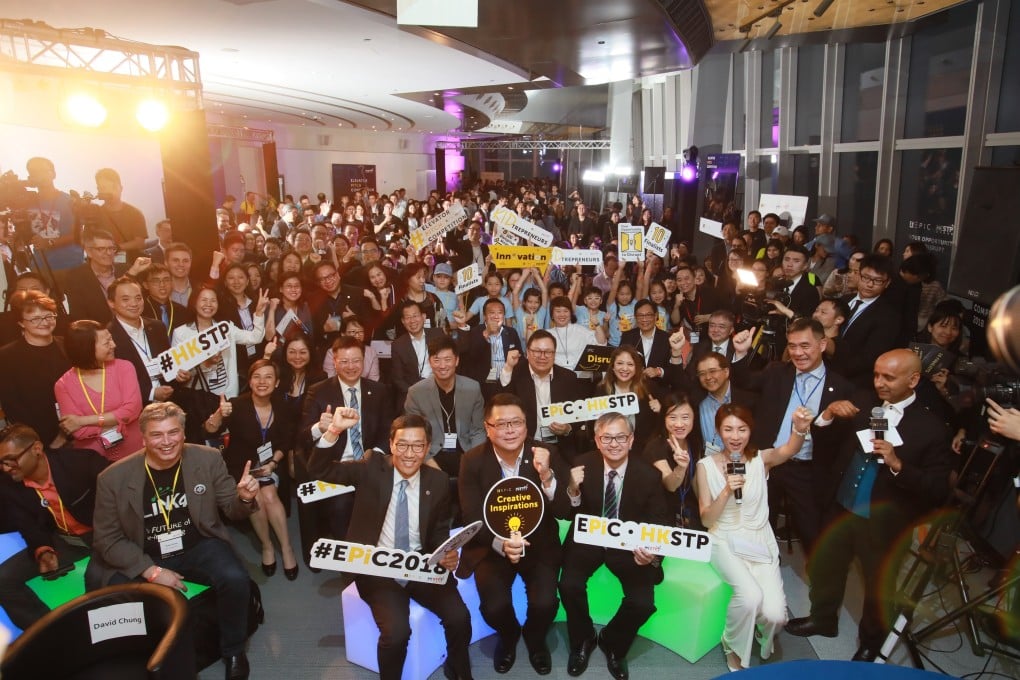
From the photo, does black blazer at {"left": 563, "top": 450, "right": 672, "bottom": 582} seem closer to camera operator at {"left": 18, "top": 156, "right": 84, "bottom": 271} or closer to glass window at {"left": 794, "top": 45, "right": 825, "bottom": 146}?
camera operator at {"left": 18, "top": 156, "right": 84, "bottom": 271}

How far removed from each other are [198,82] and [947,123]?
8115mm

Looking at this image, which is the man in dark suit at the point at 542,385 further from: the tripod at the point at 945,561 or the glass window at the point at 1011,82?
the glass window at the point at 1011,82

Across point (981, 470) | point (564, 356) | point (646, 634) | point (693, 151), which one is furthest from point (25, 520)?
point (693, 151)

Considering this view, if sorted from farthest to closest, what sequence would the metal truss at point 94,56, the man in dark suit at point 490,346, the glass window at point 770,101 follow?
the glass window at point 770,101, the metal truss at point 94,56, the man in dark suit at point 490,346

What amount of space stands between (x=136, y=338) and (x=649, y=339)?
3.82m

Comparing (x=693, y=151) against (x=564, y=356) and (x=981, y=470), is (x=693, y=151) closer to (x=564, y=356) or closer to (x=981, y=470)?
(x=564, y=356)

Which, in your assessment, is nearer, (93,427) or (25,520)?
(25,520)

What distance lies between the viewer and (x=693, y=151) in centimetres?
1214

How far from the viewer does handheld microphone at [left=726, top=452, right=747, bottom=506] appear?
10.4 ft

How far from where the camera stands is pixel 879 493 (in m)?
3.33

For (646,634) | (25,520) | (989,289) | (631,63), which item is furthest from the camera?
(631,63)

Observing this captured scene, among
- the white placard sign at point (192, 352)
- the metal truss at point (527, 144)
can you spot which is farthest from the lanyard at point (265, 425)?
the metal truss at point (527, 144)

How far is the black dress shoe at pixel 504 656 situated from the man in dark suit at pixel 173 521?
51.1 inches

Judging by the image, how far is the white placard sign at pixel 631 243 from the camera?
6.84m
